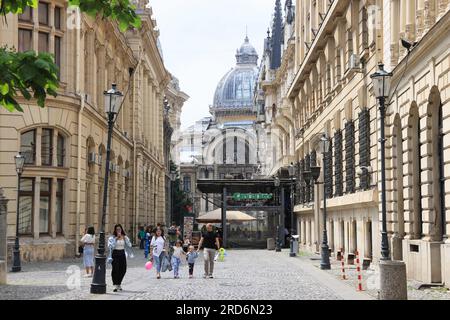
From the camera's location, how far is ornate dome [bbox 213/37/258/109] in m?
150

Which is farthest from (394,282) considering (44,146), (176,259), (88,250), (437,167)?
(44,146)

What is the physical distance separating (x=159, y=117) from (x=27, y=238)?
132 feet

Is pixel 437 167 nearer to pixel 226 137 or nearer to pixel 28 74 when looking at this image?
pixel 28 74

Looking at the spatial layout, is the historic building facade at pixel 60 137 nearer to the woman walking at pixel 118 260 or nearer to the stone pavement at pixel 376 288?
the woman walking at pixel 118 260

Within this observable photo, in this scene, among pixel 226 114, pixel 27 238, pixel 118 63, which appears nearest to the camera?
pixel 27 238

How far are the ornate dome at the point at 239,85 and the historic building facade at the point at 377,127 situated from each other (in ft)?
333

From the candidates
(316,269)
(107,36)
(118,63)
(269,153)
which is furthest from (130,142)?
(269,153)

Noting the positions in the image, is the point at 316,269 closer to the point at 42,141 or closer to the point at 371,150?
the point at 371,150

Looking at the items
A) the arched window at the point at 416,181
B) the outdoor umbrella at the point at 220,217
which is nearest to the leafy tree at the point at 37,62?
the arched window at the point at 416,181

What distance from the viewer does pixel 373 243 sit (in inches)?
1081

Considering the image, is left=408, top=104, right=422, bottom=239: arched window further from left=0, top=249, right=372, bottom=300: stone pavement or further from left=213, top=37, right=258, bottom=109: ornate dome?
left=213, top=37, right=258, bottom=109: ornate dome

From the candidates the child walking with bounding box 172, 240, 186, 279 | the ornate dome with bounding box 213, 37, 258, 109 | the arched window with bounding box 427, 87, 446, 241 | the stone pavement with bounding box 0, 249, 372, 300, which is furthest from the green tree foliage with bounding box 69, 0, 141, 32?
the ornate dome with bounding box 213, 37, 258, 109

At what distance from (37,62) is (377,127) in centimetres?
1658

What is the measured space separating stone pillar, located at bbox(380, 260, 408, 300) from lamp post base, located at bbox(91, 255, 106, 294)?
602 centimetres
